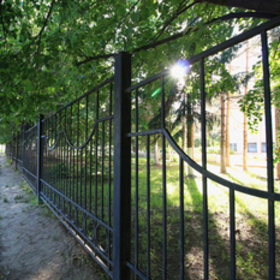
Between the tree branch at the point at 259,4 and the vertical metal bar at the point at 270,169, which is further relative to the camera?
the tree branch at the point at 259,4

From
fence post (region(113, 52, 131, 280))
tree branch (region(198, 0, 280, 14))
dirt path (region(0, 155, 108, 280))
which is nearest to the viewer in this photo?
tree branch (region(198, 0, 280, 14))

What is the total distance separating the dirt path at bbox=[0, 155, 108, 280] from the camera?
7.20 ft

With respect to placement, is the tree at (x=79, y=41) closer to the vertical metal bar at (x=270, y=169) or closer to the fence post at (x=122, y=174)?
the fence post at (x=122, y=174)

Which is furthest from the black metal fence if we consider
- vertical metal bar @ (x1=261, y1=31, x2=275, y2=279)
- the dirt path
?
the dirt path

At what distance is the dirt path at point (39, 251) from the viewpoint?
2193mm

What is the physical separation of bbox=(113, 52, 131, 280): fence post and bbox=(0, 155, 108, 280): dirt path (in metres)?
0.58

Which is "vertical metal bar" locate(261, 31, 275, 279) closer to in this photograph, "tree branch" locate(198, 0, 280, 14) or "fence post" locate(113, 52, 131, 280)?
"tree branch" locate(198, 0, 280, 14)

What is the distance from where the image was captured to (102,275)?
2168 millimetres

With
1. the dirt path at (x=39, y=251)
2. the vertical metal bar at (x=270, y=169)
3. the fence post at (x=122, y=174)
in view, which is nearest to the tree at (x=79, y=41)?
the fence post at (x=122, y=174)

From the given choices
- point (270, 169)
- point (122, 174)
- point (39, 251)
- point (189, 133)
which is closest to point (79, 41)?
point (122, 174)

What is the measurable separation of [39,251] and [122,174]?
5.87ft

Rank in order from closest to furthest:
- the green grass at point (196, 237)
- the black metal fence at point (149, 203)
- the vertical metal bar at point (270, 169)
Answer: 1. the vertical metal bar at point (270, 169)
2. the black metal fence at point (149, 203)
3. the green grass at point (196, 237)

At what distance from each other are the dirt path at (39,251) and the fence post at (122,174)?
1.90 feet

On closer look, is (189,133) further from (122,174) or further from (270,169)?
(270,169)
